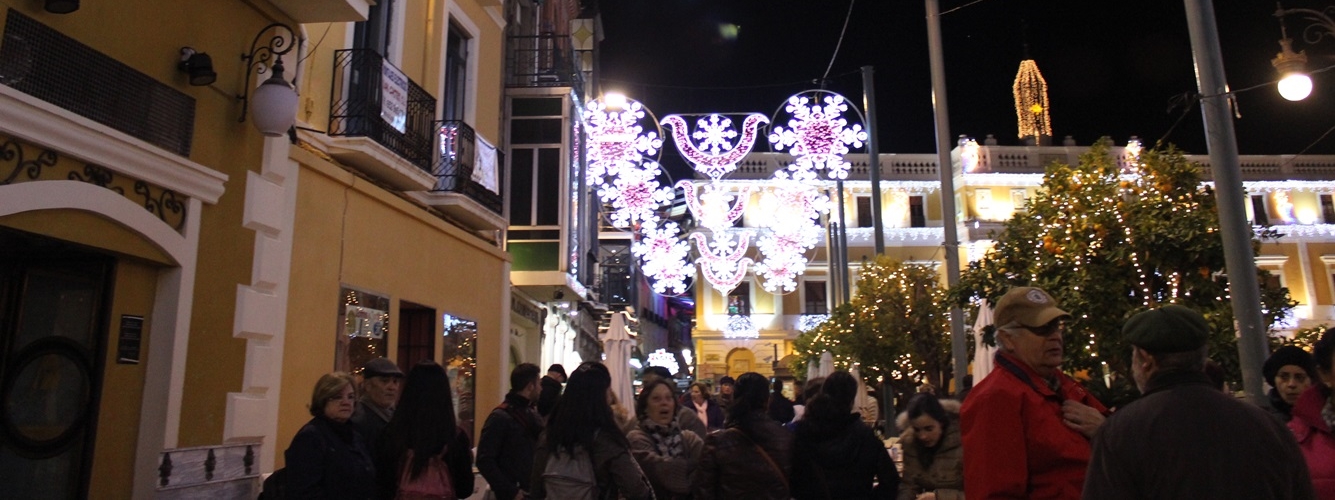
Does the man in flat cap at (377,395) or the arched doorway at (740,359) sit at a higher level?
the arched doorway at (740,359)

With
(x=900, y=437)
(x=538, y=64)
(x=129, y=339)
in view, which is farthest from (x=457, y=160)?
(x=900, y=437)

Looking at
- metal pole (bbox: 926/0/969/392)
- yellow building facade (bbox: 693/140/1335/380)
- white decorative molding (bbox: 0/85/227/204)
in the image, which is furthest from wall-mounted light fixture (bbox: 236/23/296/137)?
yellow building facade (bbox: 693/140/1335/380)

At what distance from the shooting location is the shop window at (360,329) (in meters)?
9.43

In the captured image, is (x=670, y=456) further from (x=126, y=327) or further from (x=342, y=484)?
(x=126, y=327)

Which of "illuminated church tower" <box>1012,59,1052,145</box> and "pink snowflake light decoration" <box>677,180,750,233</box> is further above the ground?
"illuminated church tower" <box>1012,59,1052,145</box>

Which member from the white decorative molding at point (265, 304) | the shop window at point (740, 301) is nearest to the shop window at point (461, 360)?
the white decorative molding at point (265, 304)

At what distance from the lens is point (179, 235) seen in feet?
21.8

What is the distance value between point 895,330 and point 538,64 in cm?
1159

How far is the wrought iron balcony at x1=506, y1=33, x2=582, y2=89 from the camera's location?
17.1 m

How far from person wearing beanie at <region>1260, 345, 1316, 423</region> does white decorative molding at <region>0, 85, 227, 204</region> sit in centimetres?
681

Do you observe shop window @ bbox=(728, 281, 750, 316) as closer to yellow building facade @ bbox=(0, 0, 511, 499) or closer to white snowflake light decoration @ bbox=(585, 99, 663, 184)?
white snowflake light decoration @ bbox=(585, 99, 663, 184)

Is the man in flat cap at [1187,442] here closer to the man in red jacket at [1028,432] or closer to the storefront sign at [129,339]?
the man in red jacket at [1028,432]

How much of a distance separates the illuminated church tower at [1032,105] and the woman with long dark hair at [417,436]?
47.3 meters

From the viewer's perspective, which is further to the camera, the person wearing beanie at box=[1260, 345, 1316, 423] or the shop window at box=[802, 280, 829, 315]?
the shop window at box=[802, 280, 829, 315]
